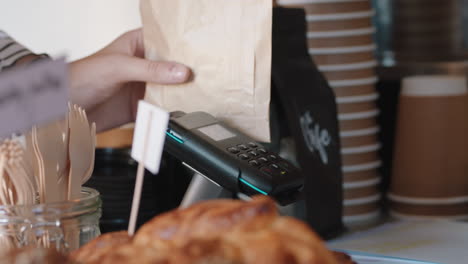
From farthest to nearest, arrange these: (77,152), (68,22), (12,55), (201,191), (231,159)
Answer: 1. (68,22)
2. (12,55)
3. (201,191)
4. (231,159)
5. (77,152)

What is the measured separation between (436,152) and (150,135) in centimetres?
108

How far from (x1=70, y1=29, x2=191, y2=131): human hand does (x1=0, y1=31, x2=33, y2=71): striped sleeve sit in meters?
0.10

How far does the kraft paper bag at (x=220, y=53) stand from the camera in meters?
0.82

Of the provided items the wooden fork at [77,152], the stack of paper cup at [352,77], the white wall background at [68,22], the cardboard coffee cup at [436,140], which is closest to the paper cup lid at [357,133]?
the stack of paper cup at [352,77]

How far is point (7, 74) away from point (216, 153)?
29cm

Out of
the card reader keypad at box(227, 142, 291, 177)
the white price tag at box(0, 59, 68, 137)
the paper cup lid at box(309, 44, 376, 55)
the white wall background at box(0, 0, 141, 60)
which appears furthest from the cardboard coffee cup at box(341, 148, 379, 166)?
the white wall background at box(0, 0, 141, 60)

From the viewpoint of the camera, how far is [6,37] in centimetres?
122

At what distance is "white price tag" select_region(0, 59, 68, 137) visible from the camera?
544 millimetres

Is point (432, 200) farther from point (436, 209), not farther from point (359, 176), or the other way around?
point (359, 176)

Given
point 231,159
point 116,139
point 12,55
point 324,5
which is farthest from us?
point 116,139

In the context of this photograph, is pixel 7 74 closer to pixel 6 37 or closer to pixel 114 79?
pixel 114 79

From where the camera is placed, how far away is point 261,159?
78cm

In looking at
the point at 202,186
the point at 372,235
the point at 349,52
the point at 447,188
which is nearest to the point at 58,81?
the point at 202,186

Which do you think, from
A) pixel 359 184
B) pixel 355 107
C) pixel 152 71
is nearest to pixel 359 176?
pixel 359 184
